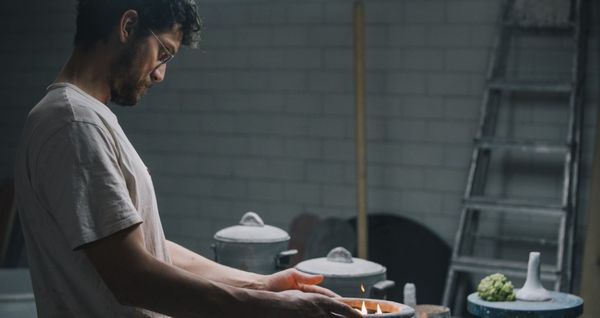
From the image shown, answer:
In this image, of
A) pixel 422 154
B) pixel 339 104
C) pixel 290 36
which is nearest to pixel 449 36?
pixel 422 154

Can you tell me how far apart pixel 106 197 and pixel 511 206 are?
347cm

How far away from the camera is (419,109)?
5.52m

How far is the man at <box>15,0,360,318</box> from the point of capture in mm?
1817

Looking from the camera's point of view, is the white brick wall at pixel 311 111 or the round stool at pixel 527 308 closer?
the round stool at pixel 527 308

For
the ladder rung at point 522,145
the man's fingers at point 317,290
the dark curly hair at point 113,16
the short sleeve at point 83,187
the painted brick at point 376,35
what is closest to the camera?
the short sleeve at point 83,187

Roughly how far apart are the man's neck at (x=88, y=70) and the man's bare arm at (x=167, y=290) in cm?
34

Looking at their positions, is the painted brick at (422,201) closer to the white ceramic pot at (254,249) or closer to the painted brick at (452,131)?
the painted brick at (452,131)

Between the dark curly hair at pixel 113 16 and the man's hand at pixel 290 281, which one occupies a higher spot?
the dark curly hair at pixel 113 16

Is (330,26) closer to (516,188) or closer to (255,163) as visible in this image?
(255,163)

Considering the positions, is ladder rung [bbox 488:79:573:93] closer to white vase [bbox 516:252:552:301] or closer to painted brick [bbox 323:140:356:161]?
painted brick [bbox 323:140:356:161]

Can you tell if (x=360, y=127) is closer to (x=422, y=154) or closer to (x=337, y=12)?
(x=422, y=154)

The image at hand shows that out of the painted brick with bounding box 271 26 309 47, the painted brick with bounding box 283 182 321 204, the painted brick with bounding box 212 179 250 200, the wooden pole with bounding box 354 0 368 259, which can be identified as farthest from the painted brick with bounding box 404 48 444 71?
the painted brick with bounding box 212 179 250 200

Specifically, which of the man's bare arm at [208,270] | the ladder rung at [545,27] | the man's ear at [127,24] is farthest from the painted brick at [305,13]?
the man's ear at [127,24]

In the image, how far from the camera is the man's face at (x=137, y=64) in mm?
1989
